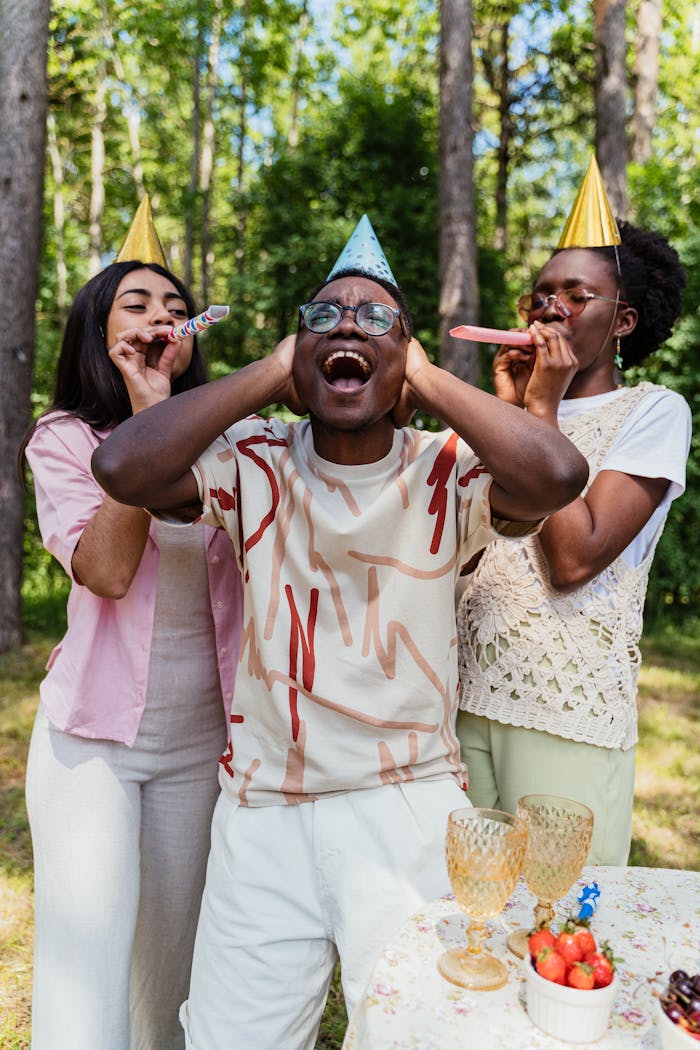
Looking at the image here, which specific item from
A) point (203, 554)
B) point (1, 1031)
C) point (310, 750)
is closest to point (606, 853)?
point (310, 750)

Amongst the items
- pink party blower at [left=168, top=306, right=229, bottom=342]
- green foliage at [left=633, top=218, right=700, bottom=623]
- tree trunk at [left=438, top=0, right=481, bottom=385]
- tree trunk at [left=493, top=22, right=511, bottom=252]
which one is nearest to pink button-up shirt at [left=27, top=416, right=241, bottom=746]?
pink party blower at [left=168, top=306, right=229, bottom=342]

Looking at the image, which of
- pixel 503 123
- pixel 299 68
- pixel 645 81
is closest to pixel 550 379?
pixel 645 81

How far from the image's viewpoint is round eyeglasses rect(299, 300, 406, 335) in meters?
1.56

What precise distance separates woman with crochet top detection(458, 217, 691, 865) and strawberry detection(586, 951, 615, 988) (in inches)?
27.2

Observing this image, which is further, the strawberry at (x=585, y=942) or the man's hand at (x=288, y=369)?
the man's hand at (x=288, y=369)

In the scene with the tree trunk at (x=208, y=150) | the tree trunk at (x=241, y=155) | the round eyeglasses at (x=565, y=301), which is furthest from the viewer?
the tree trunk at (x=208, y=150)

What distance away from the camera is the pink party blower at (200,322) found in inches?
66.1

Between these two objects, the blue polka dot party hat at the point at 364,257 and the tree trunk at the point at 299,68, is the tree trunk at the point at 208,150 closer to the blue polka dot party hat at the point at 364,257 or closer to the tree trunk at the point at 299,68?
the tree trunk at the point at 299,68

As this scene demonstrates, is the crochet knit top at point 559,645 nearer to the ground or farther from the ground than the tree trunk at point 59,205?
nearer to the ground

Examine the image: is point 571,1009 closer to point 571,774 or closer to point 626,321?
point 571,774

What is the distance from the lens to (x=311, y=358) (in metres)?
1.58

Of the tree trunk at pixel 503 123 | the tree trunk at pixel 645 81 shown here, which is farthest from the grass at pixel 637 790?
the tree trunk at pixel 503 123

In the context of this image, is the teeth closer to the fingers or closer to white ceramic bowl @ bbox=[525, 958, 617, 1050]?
the fingers

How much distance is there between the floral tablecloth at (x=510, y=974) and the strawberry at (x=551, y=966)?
0.27ft
